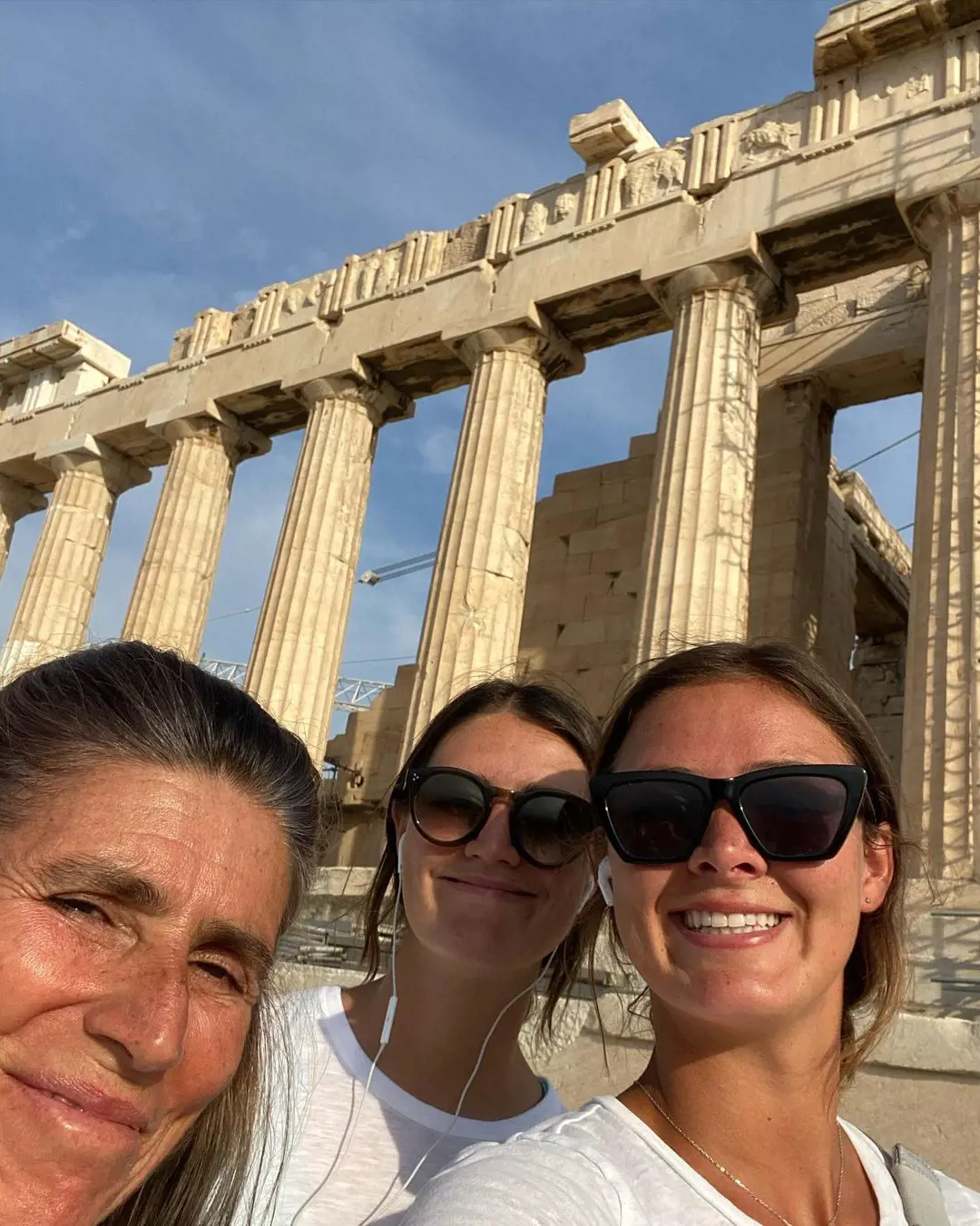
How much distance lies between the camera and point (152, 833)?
4.90 ft

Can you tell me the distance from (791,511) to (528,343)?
4.05 m

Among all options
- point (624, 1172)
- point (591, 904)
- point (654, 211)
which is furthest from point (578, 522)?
point (624, 1172)

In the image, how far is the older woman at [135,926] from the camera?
1.32 m

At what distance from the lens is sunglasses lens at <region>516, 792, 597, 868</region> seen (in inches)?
105

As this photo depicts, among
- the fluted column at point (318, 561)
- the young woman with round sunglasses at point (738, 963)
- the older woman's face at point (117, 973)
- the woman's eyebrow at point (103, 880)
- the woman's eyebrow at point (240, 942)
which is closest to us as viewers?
the older woman's face at point (117, 973)

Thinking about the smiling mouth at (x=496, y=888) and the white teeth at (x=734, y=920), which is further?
the smiling mouth at (x=496, y=888)

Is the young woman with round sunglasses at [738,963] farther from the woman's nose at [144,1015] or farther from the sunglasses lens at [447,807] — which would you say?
the sunglasses lens at [447,807]

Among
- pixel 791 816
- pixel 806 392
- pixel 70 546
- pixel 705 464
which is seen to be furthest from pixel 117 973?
pixel 70 546

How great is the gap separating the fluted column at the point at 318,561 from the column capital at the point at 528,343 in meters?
2.02

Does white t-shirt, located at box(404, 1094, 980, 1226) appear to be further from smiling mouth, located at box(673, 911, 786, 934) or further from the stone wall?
the stone wall

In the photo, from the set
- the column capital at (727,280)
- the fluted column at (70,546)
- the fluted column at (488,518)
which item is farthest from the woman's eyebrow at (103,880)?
the fluted column at (70,546)

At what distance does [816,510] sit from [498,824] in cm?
1291

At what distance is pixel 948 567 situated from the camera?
9.55 m

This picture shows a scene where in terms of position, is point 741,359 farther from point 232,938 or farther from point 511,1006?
point 232,938
